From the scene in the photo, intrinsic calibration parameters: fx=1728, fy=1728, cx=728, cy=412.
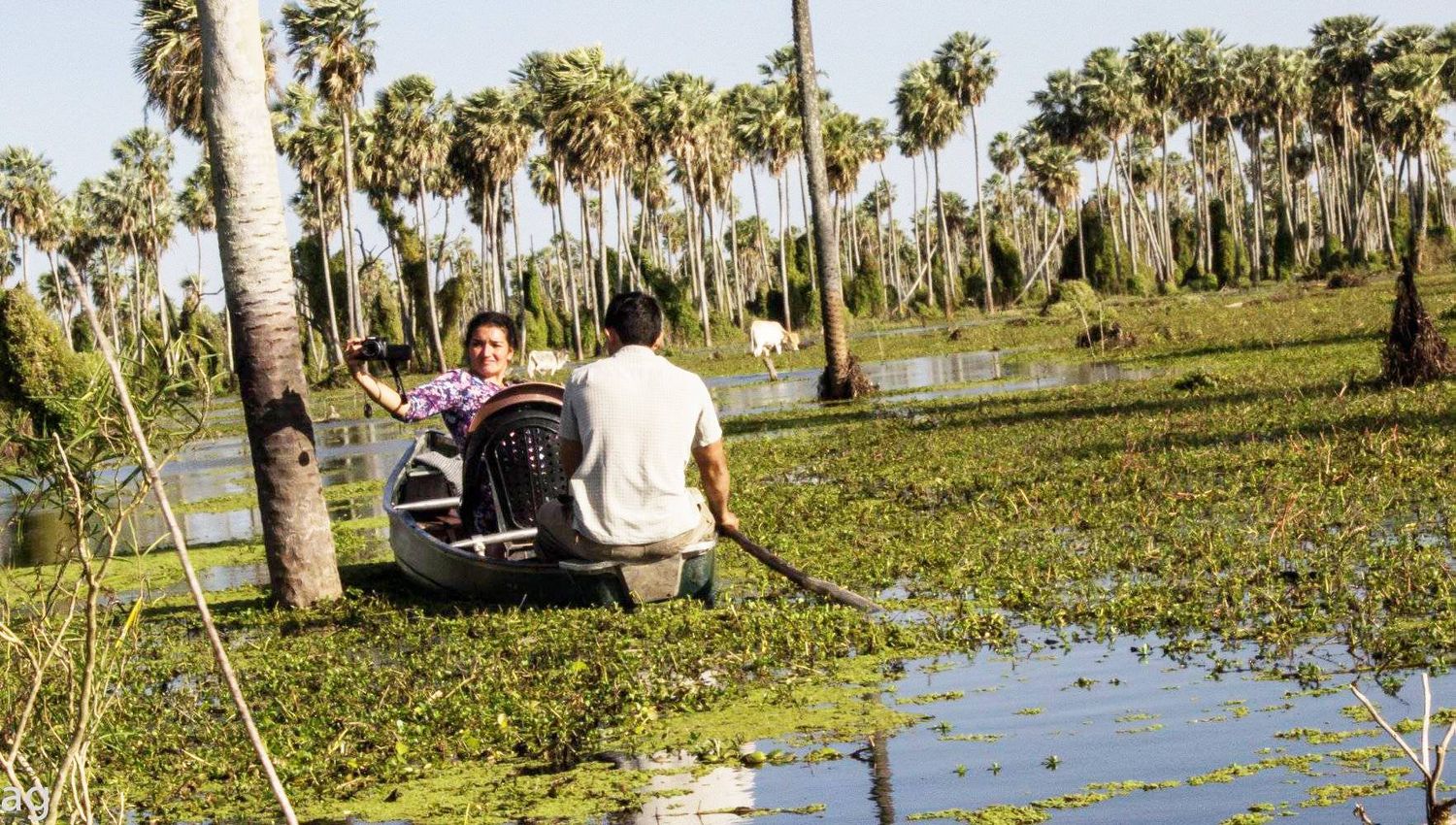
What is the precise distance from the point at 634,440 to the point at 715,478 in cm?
57

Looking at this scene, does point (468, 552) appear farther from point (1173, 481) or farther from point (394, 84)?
point (394, 84)

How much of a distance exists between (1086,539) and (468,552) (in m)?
3.81

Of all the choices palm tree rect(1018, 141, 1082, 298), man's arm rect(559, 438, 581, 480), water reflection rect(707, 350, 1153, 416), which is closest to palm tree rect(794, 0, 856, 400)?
water reflection rect(707, 350, 1153, 416)

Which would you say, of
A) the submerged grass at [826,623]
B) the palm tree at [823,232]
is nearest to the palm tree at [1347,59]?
the palm tree at [823,232]

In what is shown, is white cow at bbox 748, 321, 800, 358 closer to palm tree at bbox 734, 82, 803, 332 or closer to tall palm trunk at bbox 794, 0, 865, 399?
tall palm trunk at bbox 794, 0, 865, 399

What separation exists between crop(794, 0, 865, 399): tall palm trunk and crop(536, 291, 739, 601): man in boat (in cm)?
1741

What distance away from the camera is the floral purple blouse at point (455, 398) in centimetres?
1100

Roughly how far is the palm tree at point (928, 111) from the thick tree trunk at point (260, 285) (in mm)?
73304

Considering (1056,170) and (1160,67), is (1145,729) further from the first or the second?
(1056,170)

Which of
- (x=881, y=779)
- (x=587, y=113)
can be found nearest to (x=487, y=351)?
(x=881, y=779)

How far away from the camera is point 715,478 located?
29.9 feet

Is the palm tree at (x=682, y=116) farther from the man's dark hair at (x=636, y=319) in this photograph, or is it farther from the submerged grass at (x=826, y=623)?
the man's dark hair at (x=636, y=319)

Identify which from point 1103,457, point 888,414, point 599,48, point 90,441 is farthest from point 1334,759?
point 599,48

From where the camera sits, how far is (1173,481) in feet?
42.7
